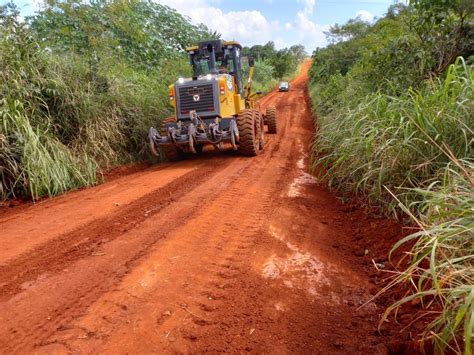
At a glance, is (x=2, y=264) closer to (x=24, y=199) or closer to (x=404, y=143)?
(x=24, y=199)

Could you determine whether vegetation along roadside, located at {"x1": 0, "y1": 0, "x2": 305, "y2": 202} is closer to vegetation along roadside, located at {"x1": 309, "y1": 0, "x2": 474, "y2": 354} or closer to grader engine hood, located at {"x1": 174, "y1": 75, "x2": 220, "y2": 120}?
grader engine hood, located at {"x1": 174, "y1": 75, "x2": 220, "y2": 120}

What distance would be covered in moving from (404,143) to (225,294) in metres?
2.57

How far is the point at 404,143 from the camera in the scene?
399 cm

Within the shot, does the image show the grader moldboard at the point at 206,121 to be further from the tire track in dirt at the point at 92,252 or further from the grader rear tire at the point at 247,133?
the tire track in dirt at the point at 92,252

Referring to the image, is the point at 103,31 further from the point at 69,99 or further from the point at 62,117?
the point at 62,117

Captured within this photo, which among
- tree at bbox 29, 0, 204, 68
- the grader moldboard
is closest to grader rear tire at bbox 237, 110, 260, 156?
the grader moldboard

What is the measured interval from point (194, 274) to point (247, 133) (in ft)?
18.1

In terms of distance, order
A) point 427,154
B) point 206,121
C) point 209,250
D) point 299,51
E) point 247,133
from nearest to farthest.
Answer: point 209,250, point 427,154, point 247,133, point 206,121, point 299,51

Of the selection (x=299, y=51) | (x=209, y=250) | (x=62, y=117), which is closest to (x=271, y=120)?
(x=62, y=117)

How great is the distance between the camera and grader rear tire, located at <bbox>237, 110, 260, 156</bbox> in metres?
8.29

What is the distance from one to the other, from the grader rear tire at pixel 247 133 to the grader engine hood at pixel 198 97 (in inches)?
23.0

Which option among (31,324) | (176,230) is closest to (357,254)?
(176,230)

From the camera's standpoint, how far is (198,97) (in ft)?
27.7

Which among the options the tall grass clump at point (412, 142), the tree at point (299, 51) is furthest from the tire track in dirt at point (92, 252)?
the tree at point (299, 51)
